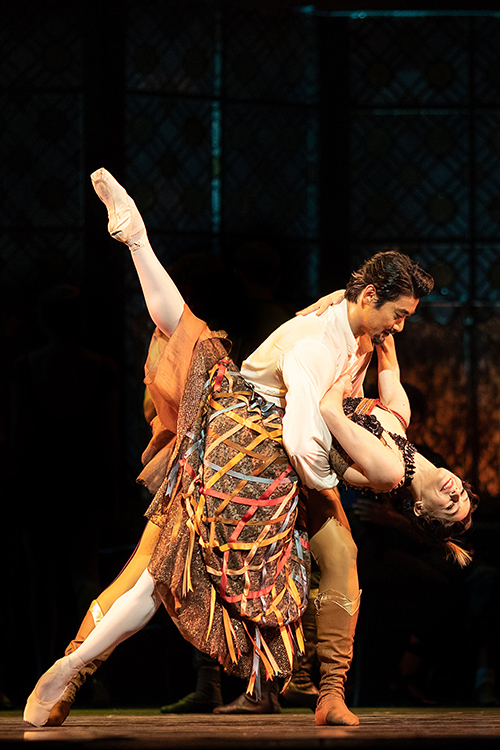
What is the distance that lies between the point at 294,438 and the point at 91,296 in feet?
5.83

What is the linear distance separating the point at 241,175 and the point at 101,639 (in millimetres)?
2335

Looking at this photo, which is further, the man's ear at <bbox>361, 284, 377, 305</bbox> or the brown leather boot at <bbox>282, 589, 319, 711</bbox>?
the brown leather boot at <bbox>282, 589, 319, 711</bbox>

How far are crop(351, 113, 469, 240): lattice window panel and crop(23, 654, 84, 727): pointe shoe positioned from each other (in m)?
2.42

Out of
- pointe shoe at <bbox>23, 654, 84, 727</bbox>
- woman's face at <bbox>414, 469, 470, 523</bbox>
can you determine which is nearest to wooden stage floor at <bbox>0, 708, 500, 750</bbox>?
pointe shoe at <bbox>23, 654, 84, 727</bbox>

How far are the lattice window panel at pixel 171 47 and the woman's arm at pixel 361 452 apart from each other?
7.17 feet

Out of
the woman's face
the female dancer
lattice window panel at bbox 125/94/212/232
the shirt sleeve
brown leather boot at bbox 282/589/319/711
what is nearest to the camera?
the shirt sleeve

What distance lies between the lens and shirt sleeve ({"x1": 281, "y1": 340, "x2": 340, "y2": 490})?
256cm

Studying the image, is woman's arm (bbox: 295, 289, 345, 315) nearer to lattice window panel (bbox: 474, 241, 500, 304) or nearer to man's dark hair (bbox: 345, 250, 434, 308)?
man's dark hair (bbox: 345, 250, 434, 308)

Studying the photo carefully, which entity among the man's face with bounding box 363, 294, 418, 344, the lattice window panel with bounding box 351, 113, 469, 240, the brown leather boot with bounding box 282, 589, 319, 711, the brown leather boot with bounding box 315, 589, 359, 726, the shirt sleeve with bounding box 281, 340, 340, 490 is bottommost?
→ the brown leather boot with bounding box 282, 589, 319, 711

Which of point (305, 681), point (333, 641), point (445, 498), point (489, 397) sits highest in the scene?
point (489, 397)

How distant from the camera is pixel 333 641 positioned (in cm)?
276

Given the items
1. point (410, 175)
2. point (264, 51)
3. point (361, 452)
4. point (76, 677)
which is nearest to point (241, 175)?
point (264, 51)

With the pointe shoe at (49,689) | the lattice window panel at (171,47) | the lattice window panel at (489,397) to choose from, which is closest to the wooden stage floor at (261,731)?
the pointe shoe at (49,689)

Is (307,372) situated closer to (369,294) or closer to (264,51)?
(369,294)
